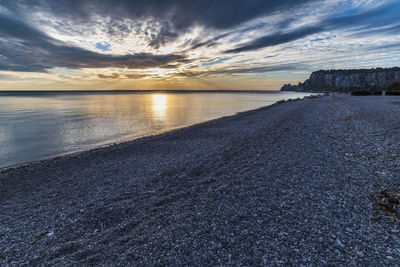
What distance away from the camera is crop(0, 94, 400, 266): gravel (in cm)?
395

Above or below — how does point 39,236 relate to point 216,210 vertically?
below

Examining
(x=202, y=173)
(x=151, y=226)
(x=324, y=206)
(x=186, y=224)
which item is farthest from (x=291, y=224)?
(x=202, y=173)

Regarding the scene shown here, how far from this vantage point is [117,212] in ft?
20.2

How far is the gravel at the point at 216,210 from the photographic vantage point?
3.95 meters

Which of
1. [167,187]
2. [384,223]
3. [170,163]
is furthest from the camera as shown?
[170,163]

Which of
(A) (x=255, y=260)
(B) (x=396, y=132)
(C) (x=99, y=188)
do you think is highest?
(B) (x=396, y=132)

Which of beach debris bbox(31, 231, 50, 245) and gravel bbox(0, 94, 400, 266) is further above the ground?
gravel bbox(0, 94, 400, 266)

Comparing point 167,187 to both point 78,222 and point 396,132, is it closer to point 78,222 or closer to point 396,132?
point 78,222

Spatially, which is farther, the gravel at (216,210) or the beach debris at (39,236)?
the beach debris at (39,236)

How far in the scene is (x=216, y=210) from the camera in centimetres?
552

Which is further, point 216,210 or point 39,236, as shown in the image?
point 216,210

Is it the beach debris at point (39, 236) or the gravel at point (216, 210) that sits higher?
the gravel at point (216, 210)

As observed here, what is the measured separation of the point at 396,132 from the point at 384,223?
11.0 meters

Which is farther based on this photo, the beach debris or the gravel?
the beach debris
